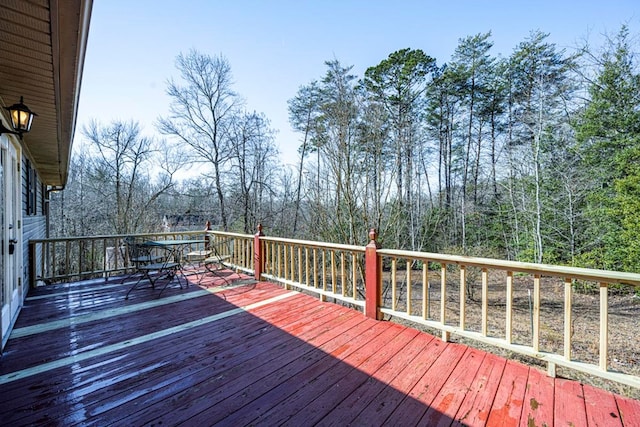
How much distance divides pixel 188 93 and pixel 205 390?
13.0m

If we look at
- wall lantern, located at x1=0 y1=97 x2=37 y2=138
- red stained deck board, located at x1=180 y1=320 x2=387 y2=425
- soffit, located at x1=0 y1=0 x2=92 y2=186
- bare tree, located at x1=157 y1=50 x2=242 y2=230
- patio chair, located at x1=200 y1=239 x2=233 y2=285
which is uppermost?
bare tree, located at x1=157 y1=50 x2=242 y2=230

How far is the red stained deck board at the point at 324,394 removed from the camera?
1.77m

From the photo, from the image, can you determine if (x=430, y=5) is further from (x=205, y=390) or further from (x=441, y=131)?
(x=441, y=131)

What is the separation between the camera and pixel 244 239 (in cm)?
575

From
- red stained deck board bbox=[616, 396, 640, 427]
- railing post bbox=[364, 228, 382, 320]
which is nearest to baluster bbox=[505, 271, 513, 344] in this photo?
red stained deck board bbox=[616, 396, 640, 427]

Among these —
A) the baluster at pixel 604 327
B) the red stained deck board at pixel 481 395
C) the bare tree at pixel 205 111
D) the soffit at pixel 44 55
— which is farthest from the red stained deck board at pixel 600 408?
the bare tree at pixel 205 111

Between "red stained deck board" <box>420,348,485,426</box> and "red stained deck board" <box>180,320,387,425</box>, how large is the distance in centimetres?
80

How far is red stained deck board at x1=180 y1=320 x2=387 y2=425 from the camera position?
5.84 feet

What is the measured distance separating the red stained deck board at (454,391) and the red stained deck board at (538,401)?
1.11 ft

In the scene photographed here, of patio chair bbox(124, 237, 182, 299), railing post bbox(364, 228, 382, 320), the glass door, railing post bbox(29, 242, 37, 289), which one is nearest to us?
the glass door

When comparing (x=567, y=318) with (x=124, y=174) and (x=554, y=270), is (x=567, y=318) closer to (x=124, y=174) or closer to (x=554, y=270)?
(x=554, y=270)

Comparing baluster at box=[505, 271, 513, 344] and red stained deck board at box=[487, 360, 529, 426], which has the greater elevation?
baluster at box=[505, 271, 513, 344]

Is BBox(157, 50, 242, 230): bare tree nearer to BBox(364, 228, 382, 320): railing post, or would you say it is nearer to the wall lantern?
the wall lantern

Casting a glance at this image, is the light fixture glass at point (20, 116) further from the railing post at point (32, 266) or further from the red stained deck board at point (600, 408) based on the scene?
the red stained deck board at point (600, 408)
